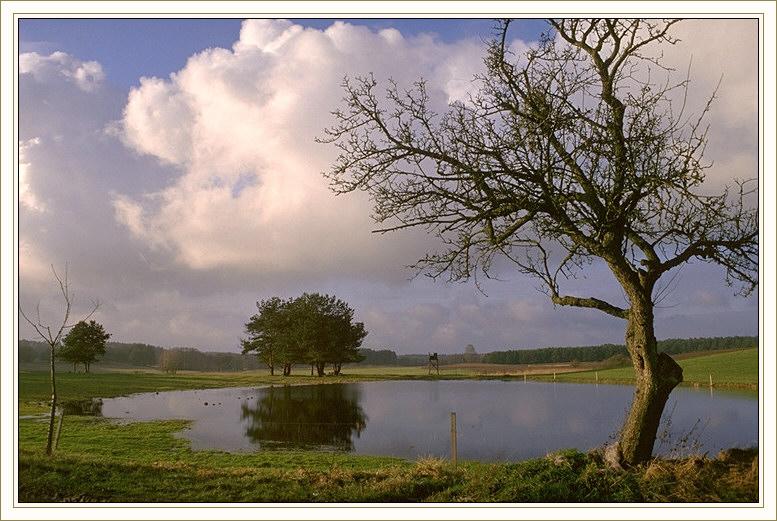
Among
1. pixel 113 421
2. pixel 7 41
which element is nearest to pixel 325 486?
pixel 7 41

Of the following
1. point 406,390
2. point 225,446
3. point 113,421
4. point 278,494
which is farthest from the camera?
point 406,390

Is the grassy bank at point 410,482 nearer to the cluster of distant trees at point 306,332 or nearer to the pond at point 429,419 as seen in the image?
the pond at point 429,419

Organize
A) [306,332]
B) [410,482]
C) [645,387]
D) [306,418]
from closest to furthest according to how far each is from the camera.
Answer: [410,482]
[645,387]
[306,418]
[306,332]

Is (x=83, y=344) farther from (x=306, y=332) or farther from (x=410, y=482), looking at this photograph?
(x=410, y=482)

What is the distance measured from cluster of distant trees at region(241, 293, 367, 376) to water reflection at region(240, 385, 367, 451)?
15.2ft

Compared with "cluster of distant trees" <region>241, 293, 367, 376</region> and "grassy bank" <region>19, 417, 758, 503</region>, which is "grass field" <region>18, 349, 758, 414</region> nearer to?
"cluster of distant trees" <region>241, 293, 367, 376</region>

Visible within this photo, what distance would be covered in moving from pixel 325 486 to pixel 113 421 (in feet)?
54.7

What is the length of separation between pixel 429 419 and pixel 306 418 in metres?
5.82

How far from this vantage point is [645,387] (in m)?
10.7

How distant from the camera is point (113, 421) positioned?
23406 mm

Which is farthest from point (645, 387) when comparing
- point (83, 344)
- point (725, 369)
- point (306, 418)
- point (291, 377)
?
point (291, 377)

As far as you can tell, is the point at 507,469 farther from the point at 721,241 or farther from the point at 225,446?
the point at 225,446

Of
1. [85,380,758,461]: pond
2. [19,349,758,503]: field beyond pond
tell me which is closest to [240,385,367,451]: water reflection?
[85,380,758,461]: pond

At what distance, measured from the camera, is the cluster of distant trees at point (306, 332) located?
1538 inches
